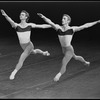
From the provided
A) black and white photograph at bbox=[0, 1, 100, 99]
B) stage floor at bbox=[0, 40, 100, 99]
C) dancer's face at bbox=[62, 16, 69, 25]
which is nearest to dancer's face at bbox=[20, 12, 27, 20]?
black and white photograph at bbox=[0, 1, 100, 99]

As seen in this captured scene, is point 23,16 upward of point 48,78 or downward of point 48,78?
upward

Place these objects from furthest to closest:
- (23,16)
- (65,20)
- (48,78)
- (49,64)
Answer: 1. (49,64)
2. (48,78)
3. (23,16)
4. (65,20)

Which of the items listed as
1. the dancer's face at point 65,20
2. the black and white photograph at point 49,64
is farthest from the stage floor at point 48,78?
the dancer's face at point 65,20

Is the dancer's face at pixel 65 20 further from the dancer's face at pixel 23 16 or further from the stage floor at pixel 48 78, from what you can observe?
the stage floor at pixel 48 78

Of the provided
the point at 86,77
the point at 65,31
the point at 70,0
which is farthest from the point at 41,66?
the point at 70,0

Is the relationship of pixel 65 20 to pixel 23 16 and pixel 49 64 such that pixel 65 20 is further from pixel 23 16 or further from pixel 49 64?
pixel 49 64

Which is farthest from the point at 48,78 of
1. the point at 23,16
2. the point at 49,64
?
the point at 23,16

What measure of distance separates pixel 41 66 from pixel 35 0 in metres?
17.8

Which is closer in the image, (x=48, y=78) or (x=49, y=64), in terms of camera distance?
(x=48, y=78)

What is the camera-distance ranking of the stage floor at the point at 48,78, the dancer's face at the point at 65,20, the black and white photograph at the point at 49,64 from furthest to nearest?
1. the stage floor at the point at 48,78
2. the black and white photograph at the point at 49,64
3. the dancer's face at the point at 65,20

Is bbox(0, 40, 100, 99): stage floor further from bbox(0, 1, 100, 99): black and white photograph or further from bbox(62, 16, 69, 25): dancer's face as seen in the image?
bbox(62, 16, 69, 25): dancer's face

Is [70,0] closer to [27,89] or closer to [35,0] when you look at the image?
[35,0]

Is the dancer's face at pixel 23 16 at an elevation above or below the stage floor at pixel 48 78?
above

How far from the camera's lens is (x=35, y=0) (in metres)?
26.0
